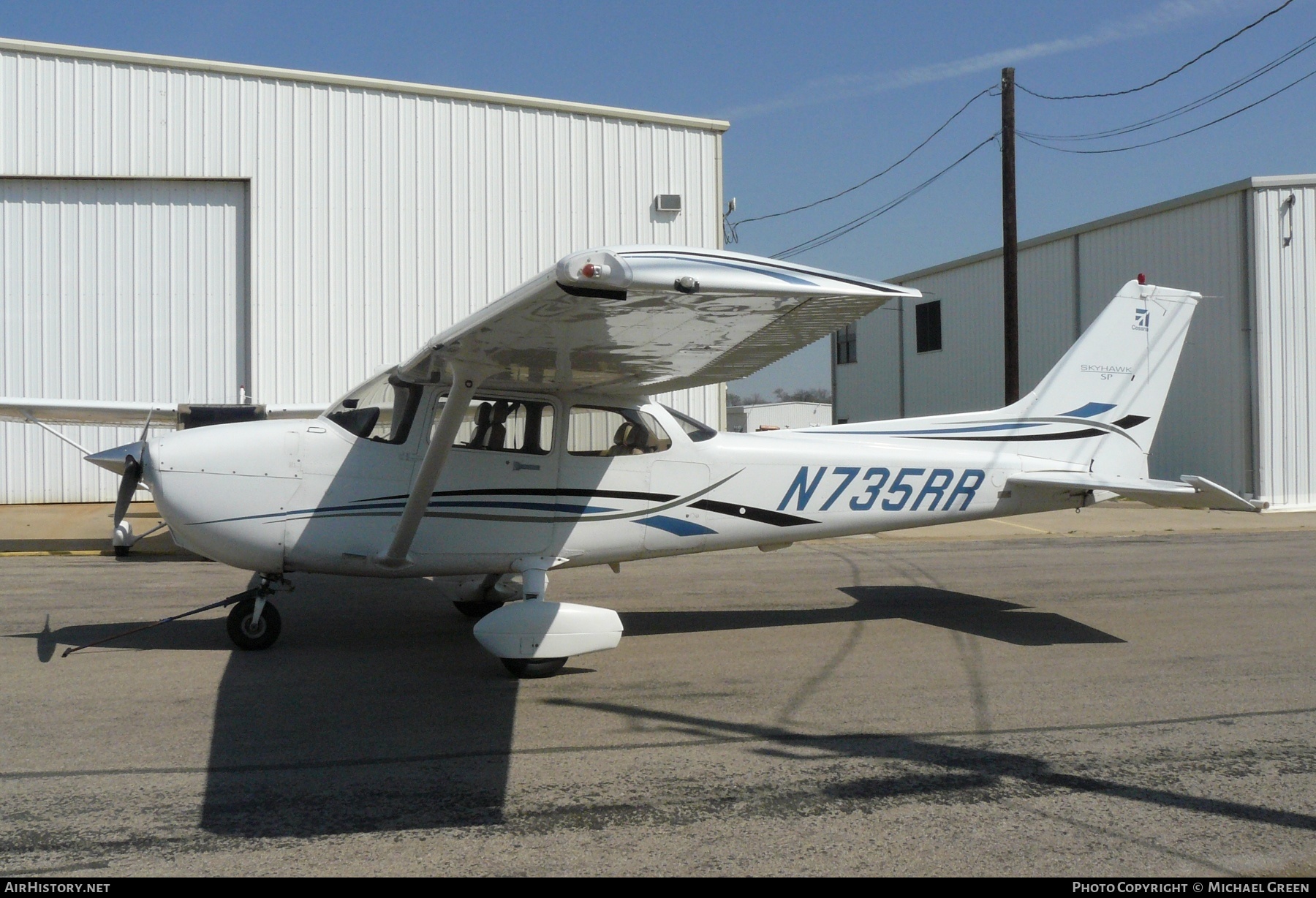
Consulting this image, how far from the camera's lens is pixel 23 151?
50.4 ft

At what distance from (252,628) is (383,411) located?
5.45 feet

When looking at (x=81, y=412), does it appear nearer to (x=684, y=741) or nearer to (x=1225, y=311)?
(x=684, y=741)

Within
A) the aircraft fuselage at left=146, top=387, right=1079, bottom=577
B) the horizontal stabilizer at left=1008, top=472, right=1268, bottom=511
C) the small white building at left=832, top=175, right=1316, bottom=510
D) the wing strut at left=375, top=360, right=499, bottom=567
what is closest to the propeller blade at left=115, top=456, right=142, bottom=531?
the aircraft fuselage at left=146, top=387, right=1079, bottom=577

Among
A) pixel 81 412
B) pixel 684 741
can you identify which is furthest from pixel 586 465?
pixel 81 412

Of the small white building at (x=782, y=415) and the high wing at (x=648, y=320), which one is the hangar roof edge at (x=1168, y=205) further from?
the small white building at (x=782, y=415)

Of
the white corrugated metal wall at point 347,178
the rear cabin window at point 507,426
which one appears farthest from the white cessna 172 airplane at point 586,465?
the white corrugated metal wall at point 347,178

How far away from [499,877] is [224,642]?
438 centimetres

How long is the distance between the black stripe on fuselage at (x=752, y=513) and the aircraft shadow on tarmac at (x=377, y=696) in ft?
2.97

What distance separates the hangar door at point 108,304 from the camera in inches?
616

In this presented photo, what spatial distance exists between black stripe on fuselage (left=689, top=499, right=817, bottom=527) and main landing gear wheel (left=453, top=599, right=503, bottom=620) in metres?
1.89

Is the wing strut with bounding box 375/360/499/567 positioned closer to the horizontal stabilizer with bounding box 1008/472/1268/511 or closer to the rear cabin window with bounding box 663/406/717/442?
the rear cabin window with bounding box 663/406/717/442

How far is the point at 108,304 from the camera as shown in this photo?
15930 millimetres
